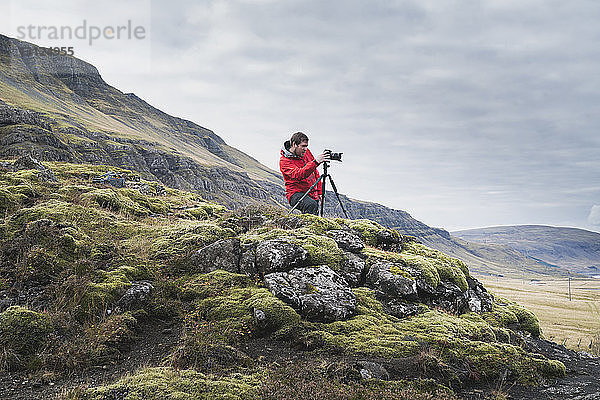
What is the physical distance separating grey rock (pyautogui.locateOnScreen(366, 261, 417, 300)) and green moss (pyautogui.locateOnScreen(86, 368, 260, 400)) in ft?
18.5

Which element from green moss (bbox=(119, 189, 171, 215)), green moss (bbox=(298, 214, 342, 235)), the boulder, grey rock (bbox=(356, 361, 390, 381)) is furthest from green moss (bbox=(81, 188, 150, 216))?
grey rock (bbox=(356, 361, 390, 381))

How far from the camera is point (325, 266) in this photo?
10.8m

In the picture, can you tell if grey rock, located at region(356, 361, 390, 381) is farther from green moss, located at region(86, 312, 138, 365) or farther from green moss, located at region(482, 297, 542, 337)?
green moss, located at region(482, 297, 542, 337)

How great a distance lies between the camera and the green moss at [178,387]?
5859 millimetres

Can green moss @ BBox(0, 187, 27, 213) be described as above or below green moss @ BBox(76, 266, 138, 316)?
above

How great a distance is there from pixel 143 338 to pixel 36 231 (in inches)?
205

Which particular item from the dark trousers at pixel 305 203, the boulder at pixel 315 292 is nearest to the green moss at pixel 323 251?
the boulder at pixel 315 292

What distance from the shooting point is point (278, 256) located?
35.3 feet

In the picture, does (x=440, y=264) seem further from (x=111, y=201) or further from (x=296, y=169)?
(x=111, y=201)

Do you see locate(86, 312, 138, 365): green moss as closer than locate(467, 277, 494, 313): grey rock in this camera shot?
Yes

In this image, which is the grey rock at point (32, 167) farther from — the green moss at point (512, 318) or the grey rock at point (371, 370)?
the green moss at point (512, 318)

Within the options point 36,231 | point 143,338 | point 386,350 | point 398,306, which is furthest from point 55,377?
point 398,306

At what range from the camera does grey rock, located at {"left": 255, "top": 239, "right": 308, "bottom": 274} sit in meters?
10.7

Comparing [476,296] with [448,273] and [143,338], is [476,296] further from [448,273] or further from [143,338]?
[143,338]
